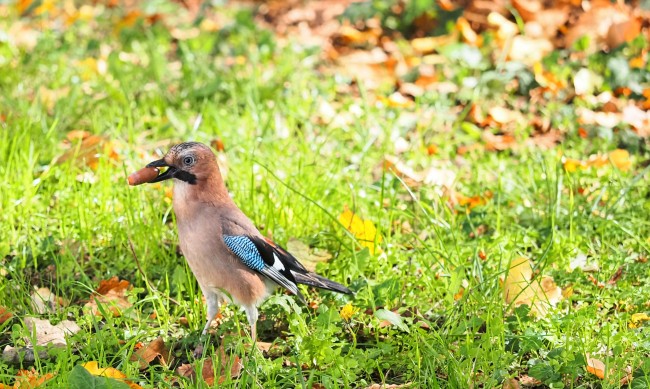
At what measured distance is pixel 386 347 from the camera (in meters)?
3.30

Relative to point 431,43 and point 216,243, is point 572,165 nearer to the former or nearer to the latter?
point 431,43

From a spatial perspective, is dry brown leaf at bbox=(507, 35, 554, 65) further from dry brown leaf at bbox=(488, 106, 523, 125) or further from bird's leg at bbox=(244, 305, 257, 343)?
bird's leg at bbox=(244, 305, 257, 343)

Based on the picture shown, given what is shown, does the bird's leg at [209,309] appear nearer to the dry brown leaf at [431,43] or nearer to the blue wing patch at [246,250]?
the blue wing patch at [246,250]

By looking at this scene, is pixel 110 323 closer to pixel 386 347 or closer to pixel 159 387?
pixel 159 387

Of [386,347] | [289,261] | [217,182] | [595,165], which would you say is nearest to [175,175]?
[217,182]

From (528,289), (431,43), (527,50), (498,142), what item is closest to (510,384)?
(528,289)

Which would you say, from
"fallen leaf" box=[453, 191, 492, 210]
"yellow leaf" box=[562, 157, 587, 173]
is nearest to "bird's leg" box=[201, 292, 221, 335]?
"fallen leaf" box=[453, 191, 492, 210]

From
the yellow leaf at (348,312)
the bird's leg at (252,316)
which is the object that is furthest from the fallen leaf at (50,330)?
the yellow leaf at (348,312)

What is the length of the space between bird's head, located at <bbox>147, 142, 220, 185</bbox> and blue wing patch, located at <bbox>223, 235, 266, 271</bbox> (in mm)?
271

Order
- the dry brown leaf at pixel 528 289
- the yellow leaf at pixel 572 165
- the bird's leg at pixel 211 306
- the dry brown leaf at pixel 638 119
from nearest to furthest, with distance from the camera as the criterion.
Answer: the bird's leg at pixel 211 306
the dry brown leaf at pixel 528 289
the yellow leaf at pixel 572 165
the dry brown leaf at pixel 638 119

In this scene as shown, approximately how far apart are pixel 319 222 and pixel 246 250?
0.90 meters

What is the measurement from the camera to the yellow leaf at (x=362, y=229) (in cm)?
401

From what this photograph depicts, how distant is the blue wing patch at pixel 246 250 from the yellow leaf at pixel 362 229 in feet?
2.43

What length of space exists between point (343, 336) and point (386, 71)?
301 centimetres
